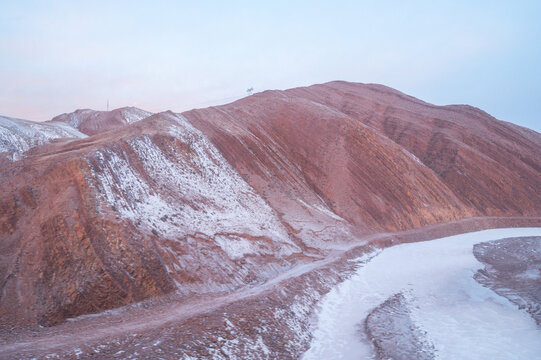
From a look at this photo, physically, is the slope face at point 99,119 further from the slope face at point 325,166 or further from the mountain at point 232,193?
the slope face at point 325,166

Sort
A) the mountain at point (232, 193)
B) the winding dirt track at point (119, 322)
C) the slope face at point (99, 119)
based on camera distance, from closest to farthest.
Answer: the winding dirt track at point (119, 322)
the mountain at point (232, 193)
the slope face at point (99, 119)

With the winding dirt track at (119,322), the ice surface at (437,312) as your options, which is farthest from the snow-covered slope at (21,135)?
the ice surface at (437,312)

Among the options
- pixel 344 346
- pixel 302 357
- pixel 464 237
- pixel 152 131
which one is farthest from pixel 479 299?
pixel 152 131

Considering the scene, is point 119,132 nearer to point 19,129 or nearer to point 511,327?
point 19,129

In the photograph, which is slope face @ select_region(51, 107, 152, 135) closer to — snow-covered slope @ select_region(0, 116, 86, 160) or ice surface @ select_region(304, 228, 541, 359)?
snow-covered slope @ select_region(0, 116, 86, 160)

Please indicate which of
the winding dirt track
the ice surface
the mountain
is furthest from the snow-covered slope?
the ice surface
